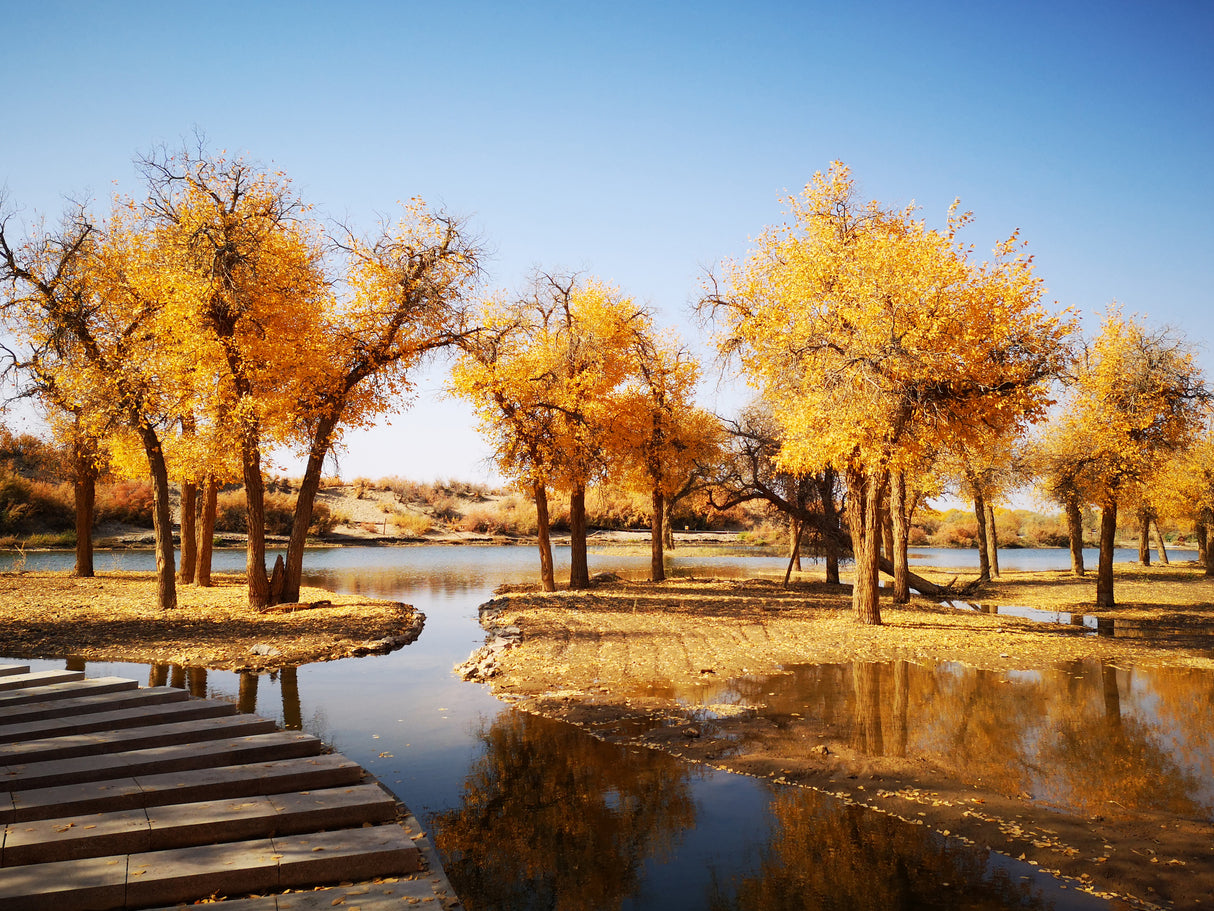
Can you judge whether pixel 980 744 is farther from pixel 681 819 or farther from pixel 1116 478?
pixel 1116 478

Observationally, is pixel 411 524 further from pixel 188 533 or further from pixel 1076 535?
pixel 1076 535

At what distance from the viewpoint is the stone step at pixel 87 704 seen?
849cm

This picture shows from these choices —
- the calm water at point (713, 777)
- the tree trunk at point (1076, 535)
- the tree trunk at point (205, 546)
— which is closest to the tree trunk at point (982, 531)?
the tree trunk at point (1076, 535)

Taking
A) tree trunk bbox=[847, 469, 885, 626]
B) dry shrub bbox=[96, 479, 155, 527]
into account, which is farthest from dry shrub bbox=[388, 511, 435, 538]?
tree trunk bbox=[847, 469, 885, 626]

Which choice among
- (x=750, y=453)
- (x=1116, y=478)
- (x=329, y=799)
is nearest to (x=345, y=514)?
(x=750, y=453)

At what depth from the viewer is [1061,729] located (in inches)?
400

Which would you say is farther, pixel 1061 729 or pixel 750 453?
pixel 750 453

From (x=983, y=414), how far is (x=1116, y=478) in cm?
967

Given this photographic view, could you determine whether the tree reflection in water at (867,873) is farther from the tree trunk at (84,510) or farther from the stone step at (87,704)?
the tree trunk at (84,510)

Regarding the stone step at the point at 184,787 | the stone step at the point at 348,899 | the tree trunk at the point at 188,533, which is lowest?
the stone step at the point at 348,899

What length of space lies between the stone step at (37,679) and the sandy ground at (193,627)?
293cm

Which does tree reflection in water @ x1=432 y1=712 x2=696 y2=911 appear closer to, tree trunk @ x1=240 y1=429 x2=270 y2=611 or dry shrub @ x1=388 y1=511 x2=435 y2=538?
tree trunk @ x1=240 y1=429 x2=270 y2=611

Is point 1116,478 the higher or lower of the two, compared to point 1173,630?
higher

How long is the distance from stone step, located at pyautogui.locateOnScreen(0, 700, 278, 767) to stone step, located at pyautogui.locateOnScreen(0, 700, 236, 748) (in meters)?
0.12
